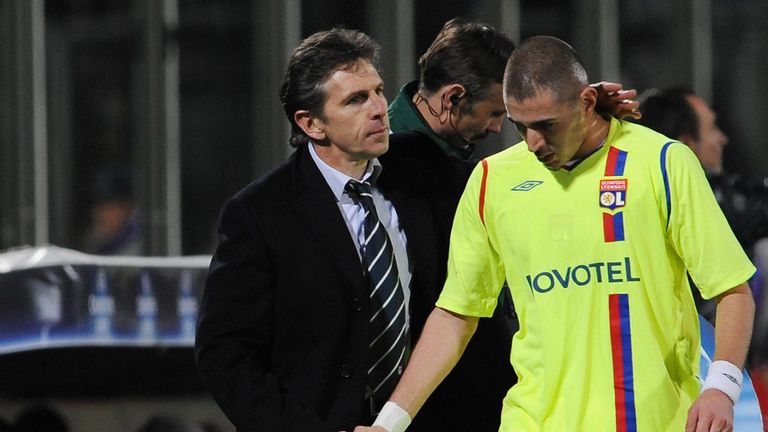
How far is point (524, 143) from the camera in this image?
3.47 meters

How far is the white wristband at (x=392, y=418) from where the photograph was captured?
3.54 meters

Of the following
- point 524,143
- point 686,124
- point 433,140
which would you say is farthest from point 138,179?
point 524,143

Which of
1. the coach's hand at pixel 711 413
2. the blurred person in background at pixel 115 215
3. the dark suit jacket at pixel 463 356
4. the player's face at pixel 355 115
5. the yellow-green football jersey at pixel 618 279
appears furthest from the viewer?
the blurred person in background at pixel 115 215

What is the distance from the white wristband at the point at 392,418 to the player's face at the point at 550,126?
0.69 meters

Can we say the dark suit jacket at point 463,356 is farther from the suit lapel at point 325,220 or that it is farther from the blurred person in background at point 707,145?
the blurred person in background at point 707,145

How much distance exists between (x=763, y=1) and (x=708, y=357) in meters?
9.93

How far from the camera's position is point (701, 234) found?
3127mm

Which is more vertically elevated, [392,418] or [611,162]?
[611,162]

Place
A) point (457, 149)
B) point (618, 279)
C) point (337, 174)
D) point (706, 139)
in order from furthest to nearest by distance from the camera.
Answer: point (706, 139) → point (457, 149) → point (337, 174) → point (618, 279)

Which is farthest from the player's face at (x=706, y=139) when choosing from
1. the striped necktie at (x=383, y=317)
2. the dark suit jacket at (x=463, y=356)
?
the striped necktie at (x=383, y=317)

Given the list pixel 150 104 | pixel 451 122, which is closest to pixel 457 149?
pixel 451 122

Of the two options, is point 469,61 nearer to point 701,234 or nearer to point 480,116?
point 480,116

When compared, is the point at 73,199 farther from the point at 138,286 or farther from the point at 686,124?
the point at 686,124

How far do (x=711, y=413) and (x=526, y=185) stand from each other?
65 centimetres
